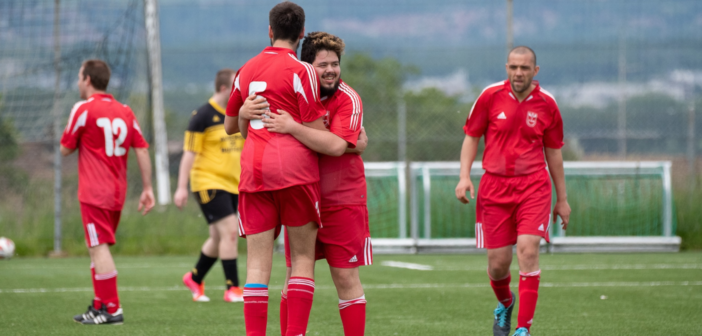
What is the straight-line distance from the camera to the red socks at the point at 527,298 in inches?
192

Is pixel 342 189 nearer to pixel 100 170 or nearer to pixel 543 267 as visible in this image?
pixel 100 170

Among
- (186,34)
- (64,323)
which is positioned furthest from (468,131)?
(186,34)

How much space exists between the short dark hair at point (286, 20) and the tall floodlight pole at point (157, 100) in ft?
26.1

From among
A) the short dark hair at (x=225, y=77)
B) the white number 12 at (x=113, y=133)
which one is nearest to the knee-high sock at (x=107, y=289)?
the white number 12 at (x=113, y=133)

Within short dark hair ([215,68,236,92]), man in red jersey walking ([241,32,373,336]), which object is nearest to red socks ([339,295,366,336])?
man in red jersey walking ([241,32,373,336])

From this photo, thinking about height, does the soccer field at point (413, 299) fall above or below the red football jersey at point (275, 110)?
below

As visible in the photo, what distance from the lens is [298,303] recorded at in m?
4.01

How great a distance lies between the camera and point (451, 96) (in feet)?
58.6

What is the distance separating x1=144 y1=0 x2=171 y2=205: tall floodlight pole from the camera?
11.7 meters

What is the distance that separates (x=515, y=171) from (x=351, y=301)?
1607 mm

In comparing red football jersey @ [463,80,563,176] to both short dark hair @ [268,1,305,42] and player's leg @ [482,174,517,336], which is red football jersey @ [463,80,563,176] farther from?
short dark hair @ [268,1,305,42]

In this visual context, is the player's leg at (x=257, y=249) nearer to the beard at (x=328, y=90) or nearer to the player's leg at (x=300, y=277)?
the player's leg at (x=300, y=277)

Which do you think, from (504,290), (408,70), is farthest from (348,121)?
(408,70)

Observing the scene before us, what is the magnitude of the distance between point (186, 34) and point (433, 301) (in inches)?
507
